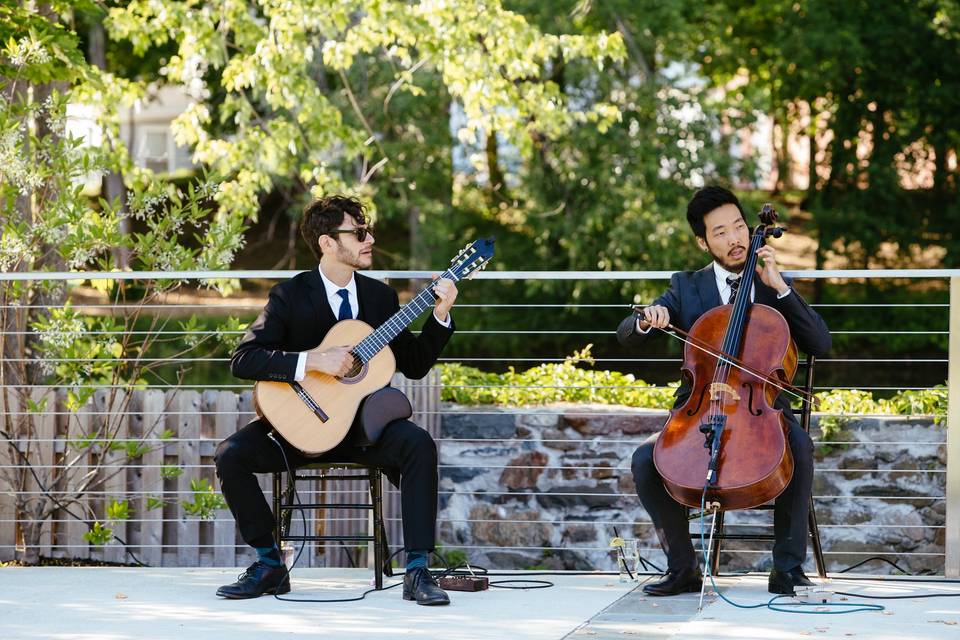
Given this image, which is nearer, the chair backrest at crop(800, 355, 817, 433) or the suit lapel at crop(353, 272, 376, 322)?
the chair backrest at crop(800, 355, 817, 433)

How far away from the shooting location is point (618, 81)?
1330 cm

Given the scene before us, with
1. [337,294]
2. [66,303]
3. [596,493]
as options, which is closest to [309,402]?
[337,294]

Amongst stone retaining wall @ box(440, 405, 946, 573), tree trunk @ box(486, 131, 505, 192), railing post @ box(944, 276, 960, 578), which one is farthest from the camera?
tree trunk @ box(486, 131, 505, 192)

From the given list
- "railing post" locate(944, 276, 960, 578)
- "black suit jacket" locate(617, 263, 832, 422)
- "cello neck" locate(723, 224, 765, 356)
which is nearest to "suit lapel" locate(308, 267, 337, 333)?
"black suit jacket" locate(617, 263, 832, 422)

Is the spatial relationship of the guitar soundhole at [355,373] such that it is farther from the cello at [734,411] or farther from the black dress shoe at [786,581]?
the black dress shoe at [786,581]

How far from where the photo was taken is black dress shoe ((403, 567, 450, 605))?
13.9ft

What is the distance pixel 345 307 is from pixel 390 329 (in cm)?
28

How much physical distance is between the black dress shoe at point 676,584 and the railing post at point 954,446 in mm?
1040

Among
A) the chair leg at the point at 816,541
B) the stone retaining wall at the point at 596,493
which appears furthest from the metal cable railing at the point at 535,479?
the chair leg at the point at 816,541

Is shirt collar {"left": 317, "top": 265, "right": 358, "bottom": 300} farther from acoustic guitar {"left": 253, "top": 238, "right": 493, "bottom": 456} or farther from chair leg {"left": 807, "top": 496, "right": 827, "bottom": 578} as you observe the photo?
chair leg {"left": 807, "top": 496, "right": 827, "bottom": 578}

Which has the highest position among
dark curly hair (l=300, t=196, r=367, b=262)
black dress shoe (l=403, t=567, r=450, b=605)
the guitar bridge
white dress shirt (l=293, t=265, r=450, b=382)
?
dark curly hair (l=300, t=196, r=367, b=262)

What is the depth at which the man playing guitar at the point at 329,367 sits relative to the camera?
4.35 meters

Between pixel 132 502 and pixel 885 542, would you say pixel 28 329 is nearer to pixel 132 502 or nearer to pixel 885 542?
pixel 132 502

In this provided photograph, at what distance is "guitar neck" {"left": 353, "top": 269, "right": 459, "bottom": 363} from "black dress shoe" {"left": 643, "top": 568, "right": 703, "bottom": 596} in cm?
115
